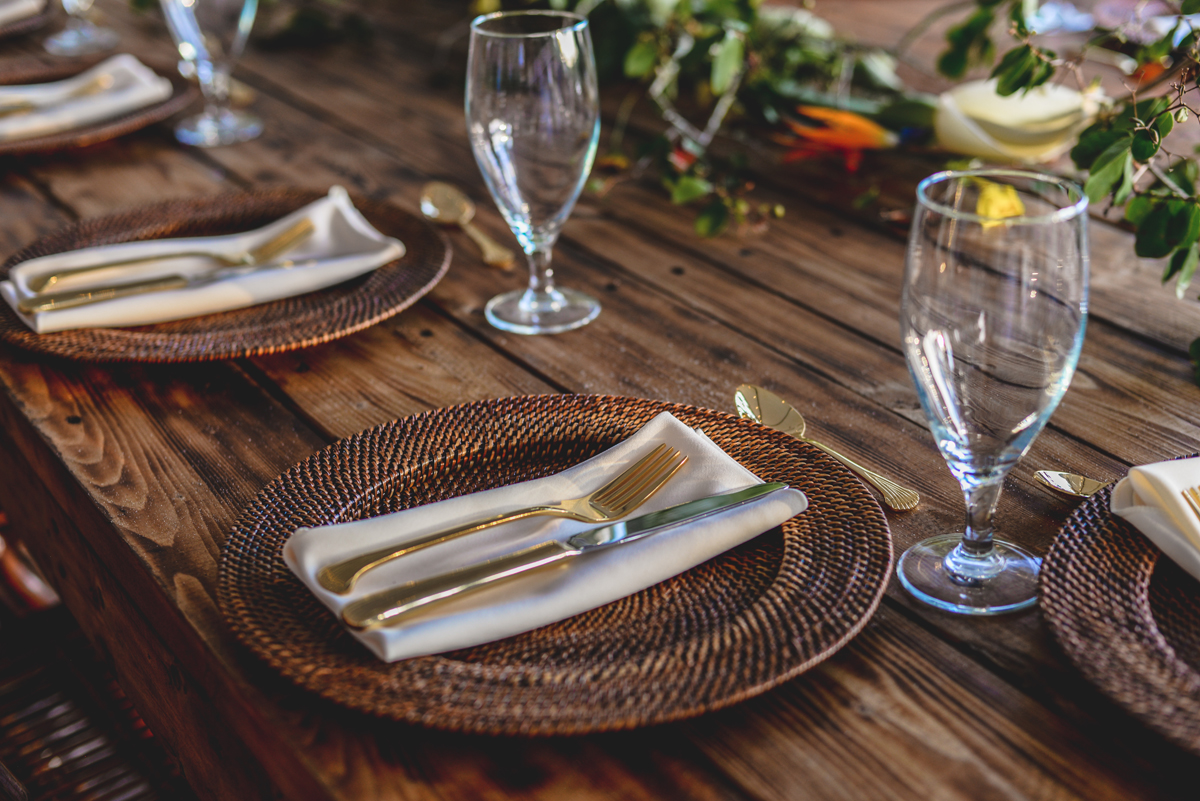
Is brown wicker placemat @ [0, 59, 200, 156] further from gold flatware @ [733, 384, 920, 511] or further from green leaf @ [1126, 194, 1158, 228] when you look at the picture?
green leaf @ [1126, 194, 1158, 228]

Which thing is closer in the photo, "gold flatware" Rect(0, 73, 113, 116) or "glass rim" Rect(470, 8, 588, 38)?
"glass rim" Rect(470, 8, 588, 38)

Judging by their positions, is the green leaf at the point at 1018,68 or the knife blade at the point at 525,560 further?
the green leaf at the point at 1018,68

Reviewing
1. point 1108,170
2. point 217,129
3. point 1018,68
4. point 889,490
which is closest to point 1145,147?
point 1108,170

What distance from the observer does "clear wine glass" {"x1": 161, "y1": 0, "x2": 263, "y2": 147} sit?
142 centimetres

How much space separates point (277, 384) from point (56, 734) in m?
0.56

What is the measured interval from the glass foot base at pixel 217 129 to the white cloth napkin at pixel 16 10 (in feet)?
2.45

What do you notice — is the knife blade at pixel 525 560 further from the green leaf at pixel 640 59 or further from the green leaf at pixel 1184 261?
the green leaf at pixel 640 59

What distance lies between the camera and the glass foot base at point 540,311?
3.13ft

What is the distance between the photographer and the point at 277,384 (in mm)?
875

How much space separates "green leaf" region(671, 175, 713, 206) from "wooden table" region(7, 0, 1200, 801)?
0.13 feet

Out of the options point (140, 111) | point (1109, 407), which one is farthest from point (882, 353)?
point (140, 111)

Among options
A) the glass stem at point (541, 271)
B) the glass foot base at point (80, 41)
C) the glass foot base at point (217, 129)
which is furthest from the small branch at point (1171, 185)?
the glass foot base at point (80, 41)

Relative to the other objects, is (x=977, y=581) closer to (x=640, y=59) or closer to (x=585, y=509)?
(x=585, y=509)

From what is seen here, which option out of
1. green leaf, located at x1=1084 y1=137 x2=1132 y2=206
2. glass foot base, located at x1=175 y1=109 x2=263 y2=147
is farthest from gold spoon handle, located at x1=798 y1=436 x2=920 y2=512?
glass foot base, located at x1=175 y1=109 x2=263 y2=147
